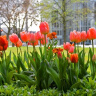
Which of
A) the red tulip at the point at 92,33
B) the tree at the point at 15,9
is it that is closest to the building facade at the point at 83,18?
the tree at the point at 15,9

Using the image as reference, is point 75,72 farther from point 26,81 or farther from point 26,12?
point 26,12

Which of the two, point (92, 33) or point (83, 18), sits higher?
point (83, 18)

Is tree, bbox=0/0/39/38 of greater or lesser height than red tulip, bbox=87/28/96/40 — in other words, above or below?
above

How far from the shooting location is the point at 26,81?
1.70 m

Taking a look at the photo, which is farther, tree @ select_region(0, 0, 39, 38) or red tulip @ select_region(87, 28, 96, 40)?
tree @ select_region(0, 0, 39, 38)

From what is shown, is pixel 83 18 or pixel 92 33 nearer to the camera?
pixel 92 33

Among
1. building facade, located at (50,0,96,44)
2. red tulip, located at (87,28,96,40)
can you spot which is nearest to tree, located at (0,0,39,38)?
building facade, located at (50,0,96,44)

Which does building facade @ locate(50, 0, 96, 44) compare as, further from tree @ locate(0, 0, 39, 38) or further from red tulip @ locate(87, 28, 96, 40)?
red tulip @ locate(87, 28, 96, 40)

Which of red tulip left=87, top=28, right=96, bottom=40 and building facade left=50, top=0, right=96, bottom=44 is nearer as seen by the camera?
red tulip left=87, top=28, right=96, bottom=40

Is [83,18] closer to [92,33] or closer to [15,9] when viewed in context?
[15,9]

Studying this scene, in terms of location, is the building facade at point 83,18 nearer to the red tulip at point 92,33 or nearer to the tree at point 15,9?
the tree at point 15,9

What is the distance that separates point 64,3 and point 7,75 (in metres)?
15.6

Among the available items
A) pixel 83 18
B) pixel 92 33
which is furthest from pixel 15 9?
pixel 92 33

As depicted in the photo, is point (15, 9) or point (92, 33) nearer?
point (92, 33)
